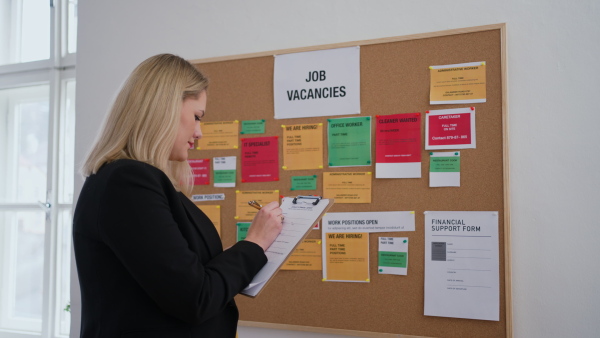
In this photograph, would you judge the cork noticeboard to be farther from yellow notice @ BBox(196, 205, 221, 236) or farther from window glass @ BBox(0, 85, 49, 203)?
window glass @ BBox(0, 85, 49, 203)

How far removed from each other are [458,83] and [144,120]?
3.87ft

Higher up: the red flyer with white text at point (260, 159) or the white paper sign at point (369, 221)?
the red flyer with white text at point (260, 159)

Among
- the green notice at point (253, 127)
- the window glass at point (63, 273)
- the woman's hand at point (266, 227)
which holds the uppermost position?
the green notice at point (253, 127)

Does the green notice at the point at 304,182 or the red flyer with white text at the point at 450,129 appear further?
the green notice at the point at 304,182

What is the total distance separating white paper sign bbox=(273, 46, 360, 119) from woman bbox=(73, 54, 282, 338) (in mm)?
883

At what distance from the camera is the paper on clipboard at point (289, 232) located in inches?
43.2

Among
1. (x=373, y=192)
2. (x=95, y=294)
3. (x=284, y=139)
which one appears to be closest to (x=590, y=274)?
(x=373, y=192)

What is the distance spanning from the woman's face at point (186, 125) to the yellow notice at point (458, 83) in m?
0.97

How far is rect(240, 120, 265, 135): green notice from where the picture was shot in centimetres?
207

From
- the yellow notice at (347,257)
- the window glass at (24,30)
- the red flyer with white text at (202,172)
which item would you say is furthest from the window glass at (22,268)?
the yellow notice at (347,257)

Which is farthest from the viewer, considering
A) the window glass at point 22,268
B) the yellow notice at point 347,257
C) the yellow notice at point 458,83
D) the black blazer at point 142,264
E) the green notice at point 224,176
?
the window glass at point 22,268

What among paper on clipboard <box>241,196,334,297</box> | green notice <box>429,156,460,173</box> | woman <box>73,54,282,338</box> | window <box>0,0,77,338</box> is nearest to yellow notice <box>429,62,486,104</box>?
green notice <box>429,156,460,173</box>

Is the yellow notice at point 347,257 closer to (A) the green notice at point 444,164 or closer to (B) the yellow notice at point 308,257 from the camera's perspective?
(B) the yellow notice at point 308,257

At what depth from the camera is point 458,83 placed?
1775 millimetres
